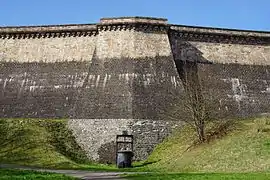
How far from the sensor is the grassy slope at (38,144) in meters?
26.4

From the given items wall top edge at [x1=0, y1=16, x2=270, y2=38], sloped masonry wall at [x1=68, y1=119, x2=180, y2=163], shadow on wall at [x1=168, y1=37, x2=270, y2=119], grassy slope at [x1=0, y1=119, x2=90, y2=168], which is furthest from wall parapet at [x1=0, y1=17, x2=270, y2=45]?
grassy slope at [x1=0, y1=119, x2=90, y2=168]

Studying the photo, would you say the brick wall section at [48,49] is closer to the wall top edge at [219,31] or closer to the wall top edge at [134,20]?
the wall top edge at [134,20]

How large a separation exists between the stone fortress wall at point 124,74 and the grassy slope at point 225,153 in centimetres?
238

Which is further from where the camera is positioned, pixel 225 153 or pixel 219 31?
pixel 219 31

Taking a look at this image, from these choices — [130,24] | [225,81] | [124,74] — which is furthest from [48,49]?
[225,81]

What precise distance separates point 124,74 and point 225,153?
12.2m

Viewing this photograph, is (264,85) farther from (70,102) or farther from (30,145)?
(30,145)

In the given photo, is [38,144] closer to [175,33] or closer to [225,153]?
[225,153]

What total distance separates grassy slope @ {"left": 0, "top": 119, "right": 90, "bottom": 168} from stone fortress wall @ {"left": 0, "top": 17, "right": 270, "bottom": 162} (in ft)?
3.27

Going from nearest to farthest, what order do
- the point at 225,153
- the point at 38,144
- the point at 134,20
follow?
the point at 225,153
the point at 38,144
the point at 134,20

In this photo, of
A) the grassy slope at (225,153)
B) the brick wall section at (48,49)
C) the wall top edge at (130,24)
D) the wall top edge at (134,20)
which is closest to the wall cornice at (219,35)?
the wall top edge at (130,24)

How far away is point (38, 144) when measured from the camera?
93.8ft

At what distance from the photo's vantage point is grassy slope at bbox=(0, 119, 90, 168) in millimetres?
26438

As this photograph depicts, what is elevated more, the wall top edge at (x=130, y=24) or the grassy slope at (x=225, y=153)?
the wall top edge at (x=130, y=24)
